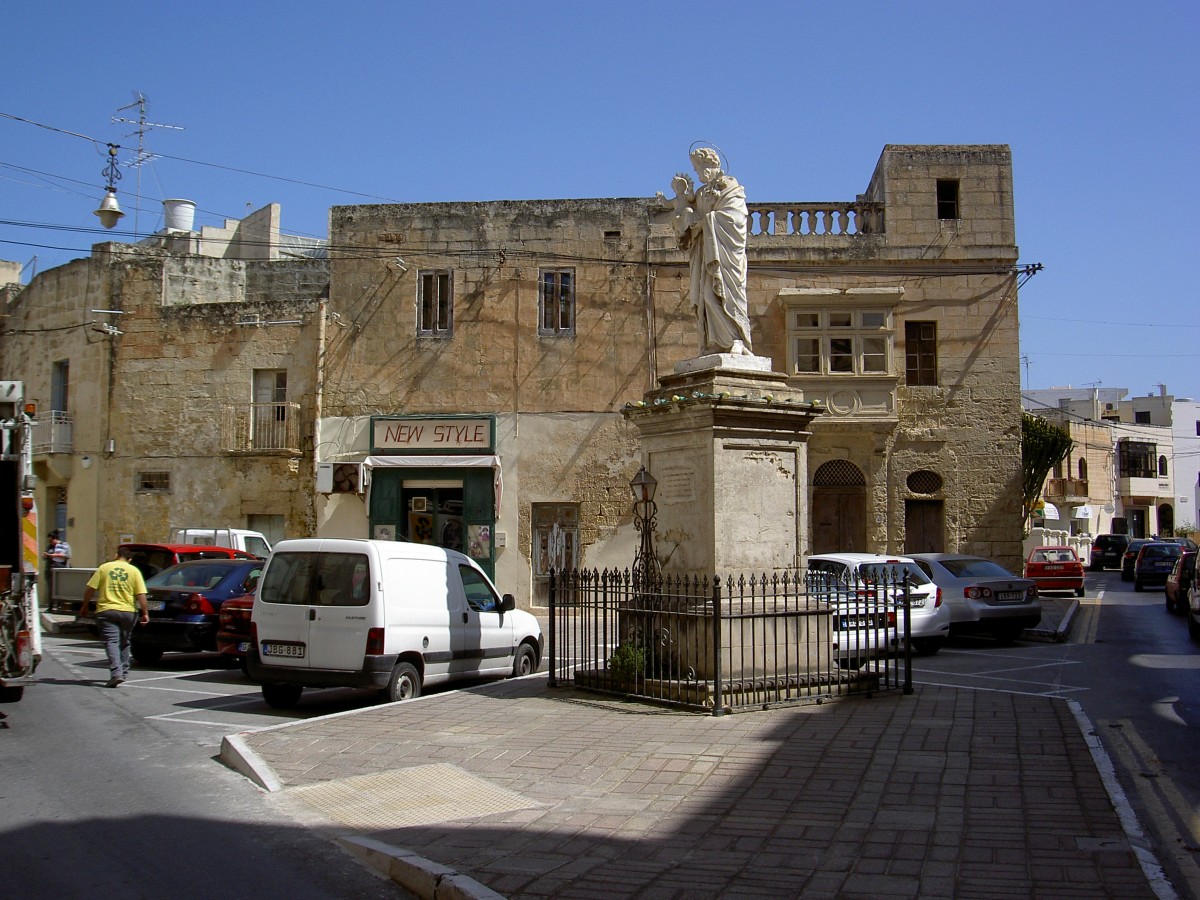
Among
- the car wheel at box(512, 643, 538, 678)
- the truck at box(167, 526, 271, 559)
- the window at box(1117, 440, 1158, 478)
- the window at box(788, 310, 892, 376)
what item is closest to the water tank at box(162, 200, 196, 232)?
the truck at box(167, 526, 271, 559)

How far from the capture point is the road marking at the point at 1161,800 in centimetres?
565

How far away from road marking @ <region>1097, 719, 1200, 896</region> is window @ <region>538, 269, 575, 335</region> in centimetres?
1749

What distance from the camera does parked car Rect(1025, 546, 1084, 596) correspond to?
27547mm

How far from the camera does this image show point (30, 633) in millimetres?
10617

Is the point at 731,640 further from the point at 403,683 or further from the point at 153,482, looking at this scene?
the point at 153,482

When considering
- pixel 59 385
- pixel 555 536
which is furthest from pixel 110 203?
pixel 555 536

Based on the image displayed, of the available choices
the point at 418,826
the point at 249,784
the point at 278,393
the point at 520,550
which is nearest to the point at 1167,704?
the point at 418,826

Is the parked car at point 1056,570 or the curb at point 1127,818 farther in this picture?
the parked car at point 1056,570

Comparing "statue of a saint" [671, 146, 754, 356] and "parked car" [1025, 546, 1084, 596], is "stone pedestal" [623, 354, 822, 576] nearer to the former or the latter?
"statue of a saint" [671, 146, 754, 356]

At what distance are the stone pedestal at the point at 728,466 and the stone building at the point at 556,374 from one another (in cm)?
1386

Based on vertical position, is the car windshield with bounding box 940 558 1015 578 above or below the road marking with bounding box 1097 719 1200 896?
above

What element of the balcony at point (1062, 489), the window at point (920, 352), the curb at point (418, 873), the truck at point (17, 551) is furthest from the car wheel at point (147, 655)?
the balcony at point (1062, 489)

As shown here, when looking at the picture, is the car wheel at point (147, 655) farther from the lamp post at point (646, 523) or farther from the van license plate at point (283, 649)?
the lamp post at point (646, 523)

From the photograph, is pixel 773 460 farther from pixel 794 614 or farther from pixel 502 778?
pixel 502 778
